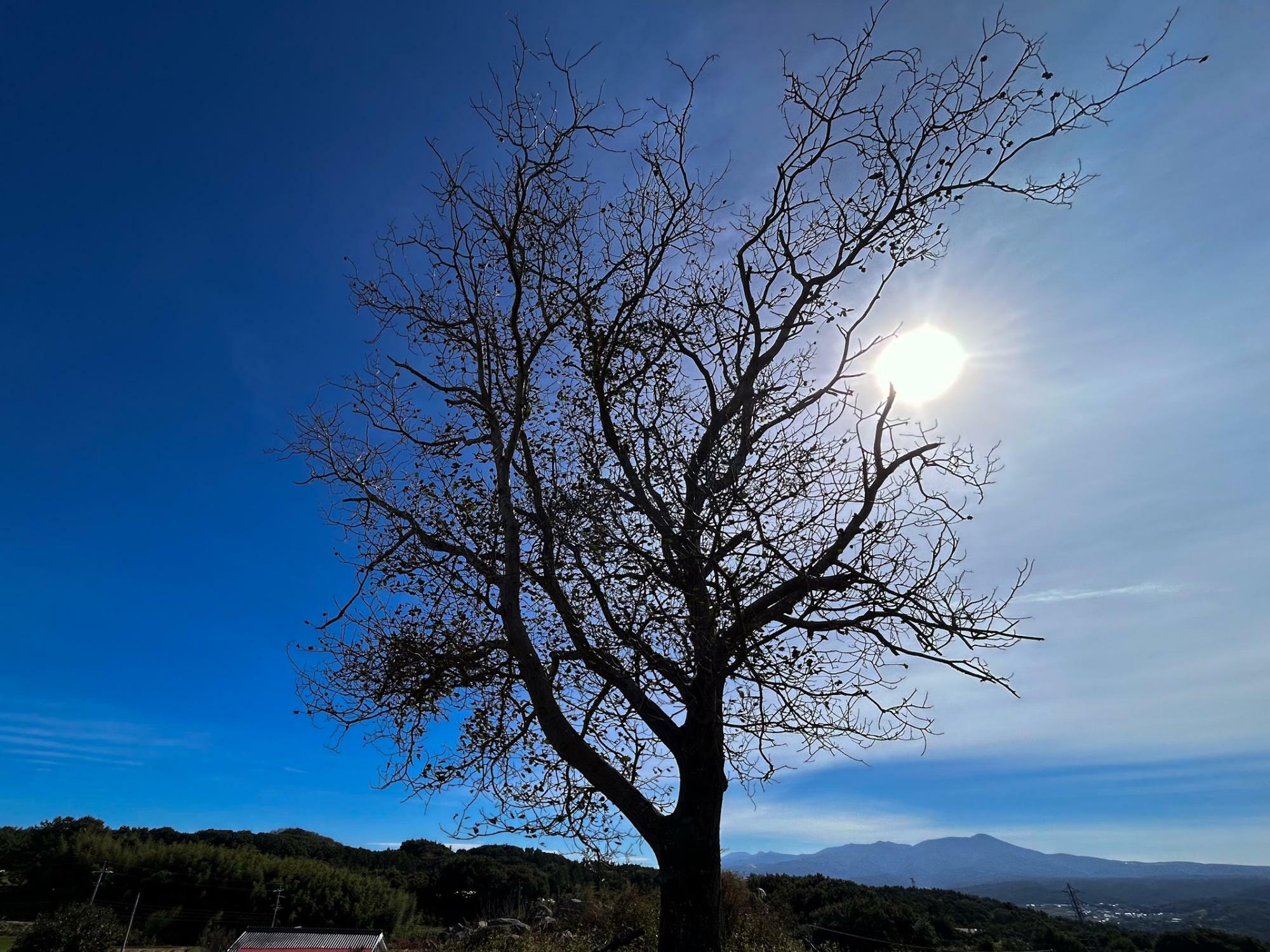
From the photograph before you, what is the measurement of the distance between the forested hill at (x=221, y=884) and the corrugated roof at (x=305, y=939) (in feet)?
13.9

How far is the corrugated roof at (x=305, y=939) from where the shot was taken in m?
32.2

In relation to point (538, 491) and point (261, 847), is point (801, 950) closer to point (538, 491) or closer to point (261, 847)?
point (538, 491)

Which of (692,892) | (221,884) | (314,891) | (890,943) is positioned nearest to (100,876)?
(221,884)

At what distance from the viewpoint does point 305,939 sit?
33.4 m

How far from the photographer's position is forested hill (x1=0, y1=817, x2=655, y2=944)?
130 ft

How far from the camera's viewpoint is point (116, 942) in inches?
1120

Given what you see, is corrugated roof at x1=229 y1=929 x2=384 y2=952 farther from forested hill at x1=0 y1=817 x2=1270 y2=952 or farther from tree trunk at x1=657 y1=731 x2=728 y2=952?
tree trunk at x1=657 y1=731 x2=728 y2=952

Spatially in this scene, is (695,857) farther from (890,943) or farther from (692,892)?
(890,943)

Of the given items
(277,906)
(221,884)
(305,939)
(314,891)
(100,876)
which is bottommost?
(305,939)

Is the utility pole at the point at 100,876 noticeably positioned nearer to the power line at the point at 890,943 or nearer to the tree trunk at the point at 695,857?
the power line at the point at 890,943

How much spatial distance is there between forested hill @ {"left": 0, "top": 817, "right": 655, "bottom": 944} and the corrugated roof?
4242mm

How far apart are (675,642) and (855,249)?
4697 millimetres

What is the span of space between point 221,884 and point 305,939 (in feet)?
42.6

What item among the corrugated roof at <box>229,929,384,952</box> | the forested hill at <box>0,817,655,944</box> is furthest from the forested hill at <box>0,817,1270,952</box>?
the corrugated roof at <box>229,929,384,952</box>
